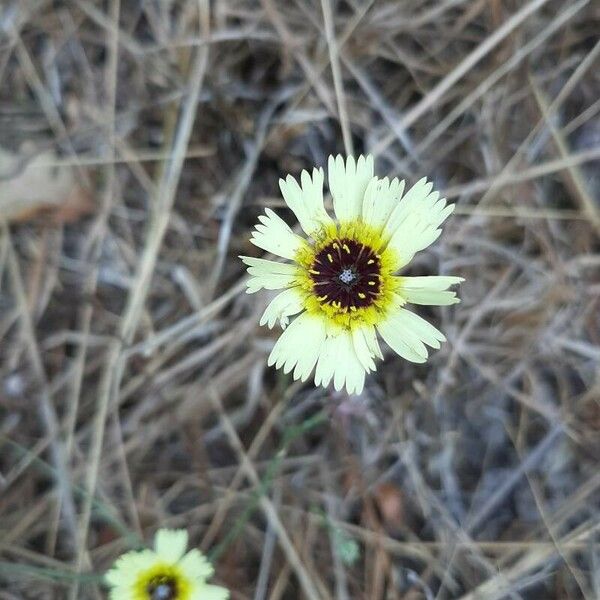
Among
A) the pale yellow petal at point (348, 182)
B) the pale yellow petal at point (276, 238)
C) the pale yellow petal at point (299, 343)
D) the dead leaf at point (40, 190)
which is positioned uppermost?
the dead leaf at point (40, 190)

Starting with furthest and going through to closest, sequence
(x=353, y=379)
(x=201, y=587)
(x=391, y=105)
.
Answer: (x=391, y=105)
(x=201, y=587)
(x=353, y=379)

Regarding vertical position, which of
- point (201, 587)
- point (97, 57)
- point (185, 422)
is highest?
point (97, 57)

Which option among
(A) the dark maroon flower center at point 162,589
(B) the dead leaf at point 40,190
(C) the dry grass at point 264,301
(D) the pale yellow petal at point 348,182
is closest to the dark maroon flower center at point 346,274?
(D) the pale yellow petal at point 348,182

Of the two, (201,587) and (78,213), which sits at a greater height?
(78,213)

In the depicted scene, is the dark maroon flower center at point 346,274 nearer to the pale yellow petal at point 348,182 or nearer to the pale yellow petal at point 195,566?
the pale yellow petal at point 348,182

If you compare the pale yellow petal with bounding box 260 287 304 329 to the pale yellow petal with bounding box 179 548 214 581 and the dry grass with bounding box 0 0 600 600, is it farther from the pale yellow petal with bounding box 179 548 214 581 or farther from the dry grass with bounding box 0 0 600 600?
the pale yellow petal with bounding box 179 548 214 581

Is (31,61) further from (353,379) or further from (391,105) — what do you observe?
(353,379)

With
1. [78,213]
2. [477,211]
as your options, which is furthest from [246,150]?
[477,211]
